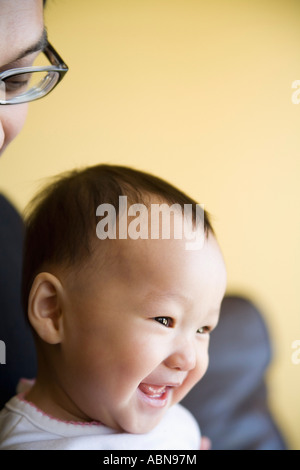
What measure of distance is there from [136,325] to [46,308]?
0.45 ft

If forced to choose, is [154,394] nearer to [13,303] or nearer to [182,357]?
[182,357]

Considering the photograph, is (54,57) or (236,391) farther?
(236,391)

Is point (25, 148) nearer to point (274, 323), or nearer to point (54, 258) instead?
point (54, 258)

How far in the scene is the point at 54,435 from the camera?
0.89 m

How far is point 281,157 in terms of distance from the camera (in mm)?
1065

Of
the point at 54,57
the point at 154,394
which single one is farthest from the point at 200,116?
the point at 154,394

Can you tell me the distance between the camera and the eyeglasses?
0.89 meters

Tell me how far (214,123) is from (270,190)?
0.15 m

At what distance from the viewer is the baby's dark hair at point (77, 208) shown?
34.8 inches

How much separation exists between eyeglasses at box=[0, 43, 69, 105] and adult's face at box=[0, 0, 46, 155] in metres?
0.02

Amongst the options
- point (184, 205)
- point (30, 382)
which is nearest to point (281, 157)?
point (184, 205)

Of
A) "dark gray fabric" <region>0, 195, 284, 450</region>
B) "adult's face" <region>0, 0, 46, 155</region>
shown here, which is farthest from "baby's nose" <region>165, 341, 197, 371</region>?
"adult's face" <region>0, 0, 46, 155</region>

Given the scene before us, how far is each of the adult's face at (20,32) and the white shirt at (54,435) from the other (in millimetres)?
409

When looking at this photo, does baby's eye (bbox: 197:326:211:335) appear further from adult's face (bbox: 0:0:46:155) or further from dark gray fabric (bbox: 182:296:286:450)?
adult's face (bbox: 0:0:46:155)
